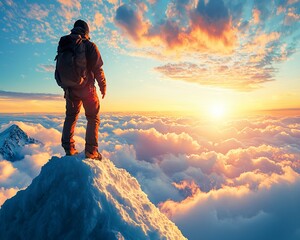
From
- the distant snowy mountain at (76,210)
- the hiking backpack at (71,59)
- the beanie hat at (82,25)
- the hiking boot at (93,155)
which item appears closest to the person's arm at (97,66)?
the hiking backpack at (71,59)

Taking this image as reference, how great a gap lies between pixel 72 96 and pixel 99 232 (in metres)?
3.52

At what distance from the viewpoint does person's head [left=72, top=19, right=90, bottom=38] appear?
227 inches

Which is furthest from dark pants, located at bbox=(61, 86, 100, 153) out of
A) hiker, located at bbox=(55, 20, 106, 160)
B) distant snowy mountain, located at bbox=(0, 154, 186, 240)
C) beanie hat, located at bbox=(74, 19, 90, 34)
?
beanie hat, located at bbox=(74, 19, 90, 34)

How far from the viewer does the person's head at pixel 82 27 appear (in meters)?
5.76

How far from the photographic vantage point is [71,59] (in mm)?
5238

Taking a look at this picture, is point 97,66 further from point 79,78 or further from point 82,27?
point 82,27

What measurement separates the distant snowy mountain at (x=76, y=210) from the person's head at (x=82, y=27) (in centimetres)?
314

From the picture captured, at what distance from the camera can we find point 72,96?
614 centimetres

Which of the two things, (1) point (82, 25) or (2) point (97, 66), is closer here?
(2) point (97, 66)

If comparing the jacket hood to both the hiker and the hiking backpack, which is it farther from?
the hiking backpack

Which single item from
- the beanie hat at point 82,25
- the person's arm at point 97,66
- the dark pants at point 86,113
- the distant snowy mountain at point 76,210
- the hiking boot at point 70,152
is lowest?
the distant snowy mountain at point 76,210

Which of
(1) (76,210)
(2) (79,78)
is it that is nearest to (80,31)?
(2) (79,78)

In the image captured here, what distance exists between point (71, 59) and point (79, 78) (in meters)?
0.47

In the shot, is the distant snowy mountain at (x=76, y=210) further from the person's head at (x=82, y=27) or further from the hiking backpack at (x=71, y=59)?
the person's head at (x=82, y=27)
